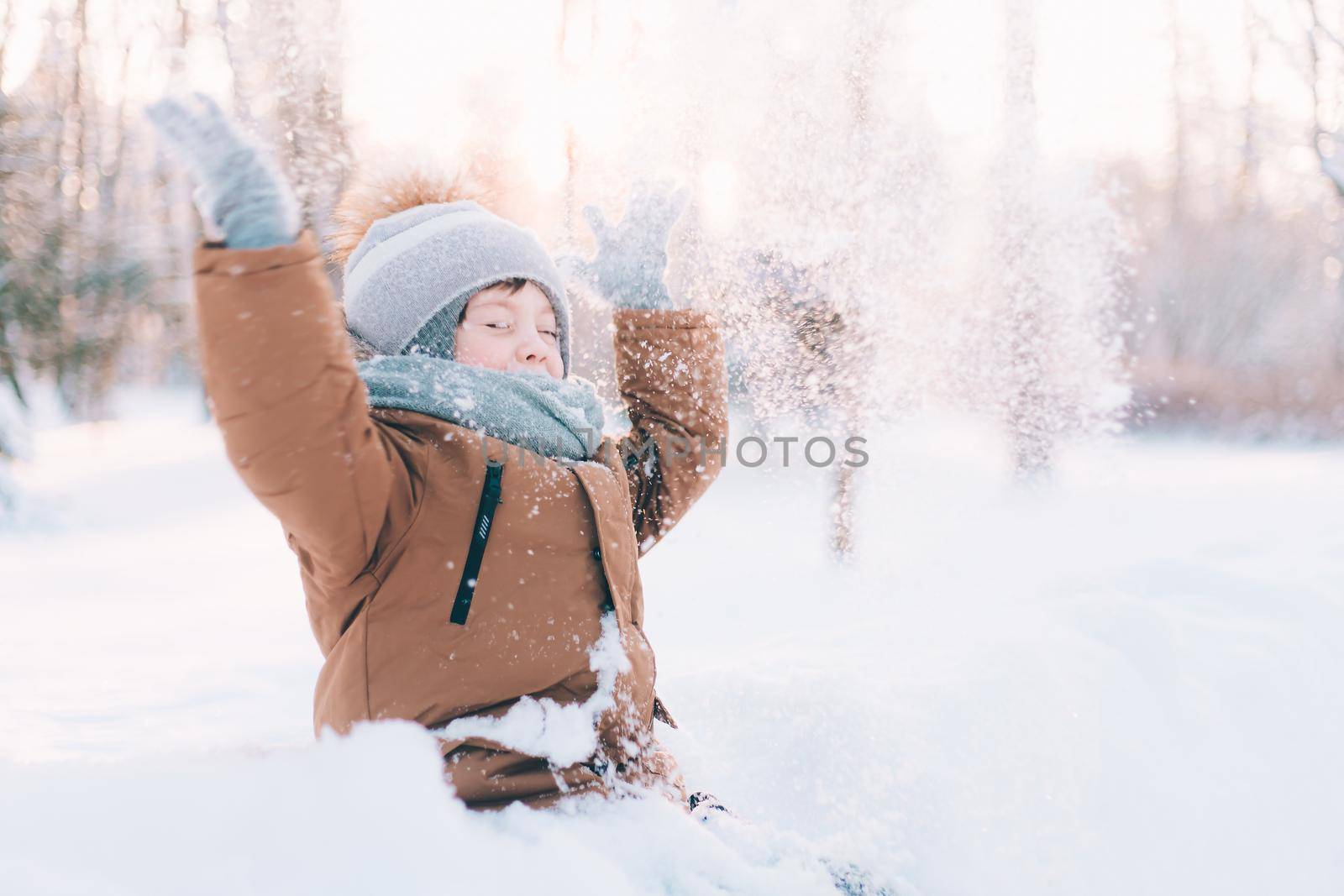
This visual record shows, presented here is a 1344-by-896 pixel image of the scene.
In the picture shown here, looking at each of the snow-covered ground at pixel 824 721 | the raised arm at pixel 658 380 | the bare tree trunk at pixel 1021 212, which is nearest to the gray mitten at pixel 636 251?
the raised arm at pixel 658 380

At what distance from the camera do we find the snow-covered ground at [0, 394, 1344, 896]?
92 cm

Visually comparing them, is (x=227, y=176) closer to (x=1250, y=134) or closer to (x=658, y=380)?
(x=658, y=380)

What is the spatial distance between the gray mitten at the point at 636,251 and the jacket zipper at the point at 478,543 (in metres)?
0.67

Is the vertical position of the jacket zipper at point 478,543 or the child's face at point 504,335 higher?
the child's face at point 504,335

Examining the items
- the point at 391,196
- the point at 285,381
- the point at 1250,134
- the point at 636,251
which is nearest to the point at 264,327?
the point at 285,381

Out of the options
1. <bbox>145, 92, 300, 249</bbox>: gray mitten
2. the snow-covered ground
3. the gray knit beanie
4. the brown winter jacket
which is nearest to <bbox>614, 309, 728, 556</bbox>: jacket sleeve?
the brown winter jacket

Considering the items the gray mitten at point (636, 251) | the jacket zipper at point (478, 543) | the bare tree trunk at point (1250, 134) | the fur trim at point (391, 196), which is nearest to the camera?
the jacket zipper at point (478, 543)

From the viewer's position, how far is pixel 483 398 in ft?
4.08

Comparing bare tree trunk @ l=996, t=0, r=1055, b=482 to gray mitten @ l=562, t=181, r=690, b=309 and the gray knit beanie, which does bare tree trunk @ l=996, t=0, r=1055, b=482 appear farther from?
the gray knit beanie

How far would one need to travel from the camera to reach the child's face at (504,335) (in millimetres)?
1402

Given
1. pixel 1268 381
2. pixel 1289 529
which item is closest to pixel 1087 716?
pixel 1289 529

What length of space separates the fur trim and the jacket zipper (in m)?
0.68

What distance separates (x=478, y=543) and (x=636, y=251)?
2.78ft

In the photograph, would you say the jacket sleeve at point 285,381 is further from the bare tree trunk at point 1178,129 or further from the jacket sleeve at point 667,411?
the bare tree trunk at point 1178,129
